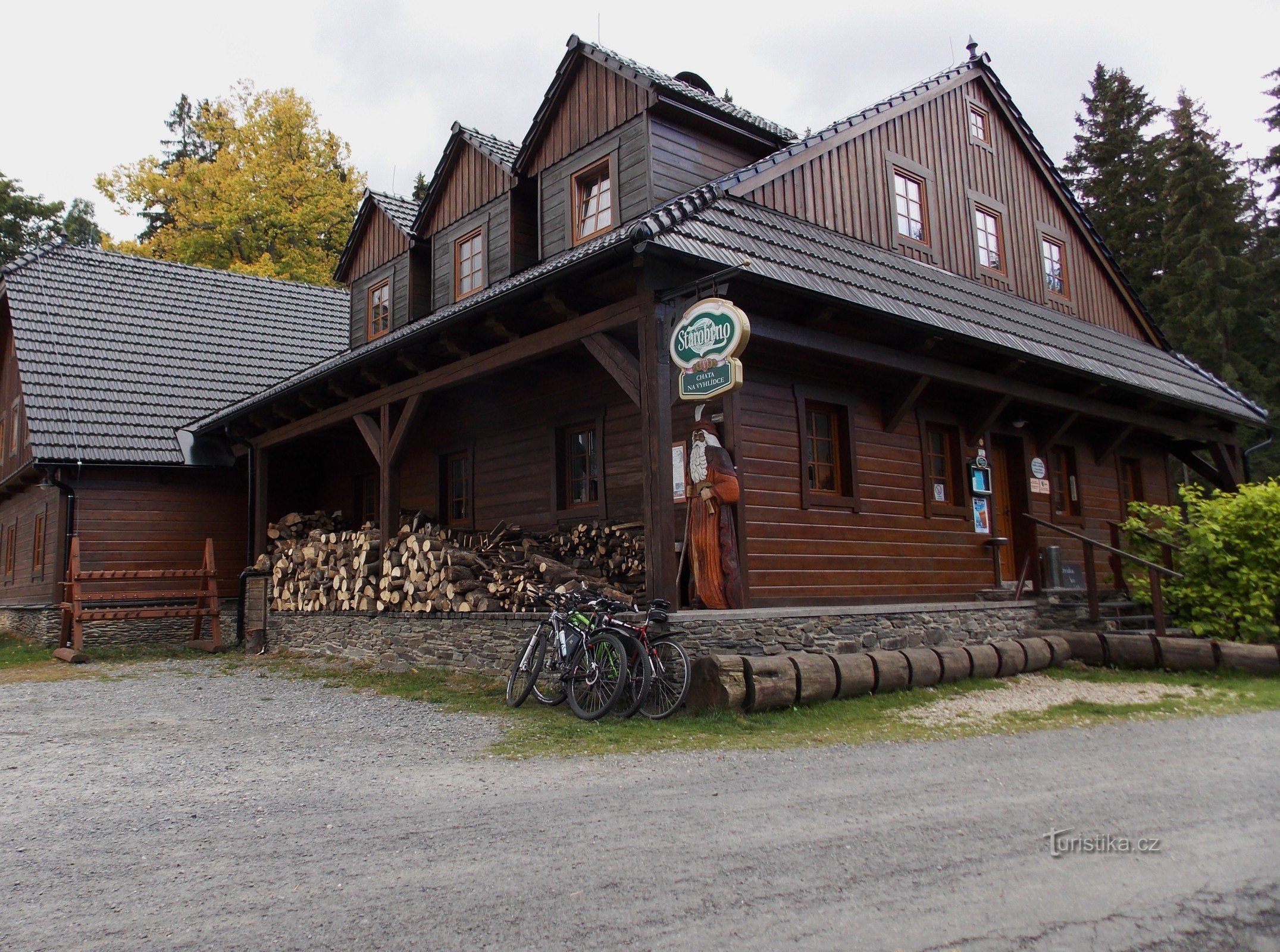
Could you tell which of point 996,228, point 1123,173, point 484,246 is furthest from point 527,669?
point 1123,173

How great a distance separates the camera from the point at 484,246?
14.9 meters

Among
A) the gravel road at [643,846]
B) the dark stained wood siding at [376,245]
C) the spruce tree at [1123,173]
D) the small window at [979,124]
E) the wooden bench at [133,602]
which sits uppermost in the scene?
the spruce tree at [1123,173]

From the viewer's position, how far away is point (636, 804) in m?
5.19

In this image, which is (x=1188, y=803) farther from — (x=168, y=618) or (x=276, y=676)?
(x=168, y=618)

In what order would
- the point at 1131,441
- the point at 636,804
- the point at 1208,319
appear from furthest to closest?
1. the point at 1208,319
2. the point at 1131,441
3. the point at 636,804

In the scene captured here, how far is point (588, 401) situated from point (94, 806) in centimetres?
843

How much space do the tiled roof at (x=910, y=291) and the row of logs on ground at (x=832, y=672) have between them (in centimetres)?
366

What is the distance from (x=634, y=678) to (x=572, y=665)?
670mm

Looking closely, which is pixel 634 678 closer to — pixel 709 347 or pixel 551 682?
pixel 551 682

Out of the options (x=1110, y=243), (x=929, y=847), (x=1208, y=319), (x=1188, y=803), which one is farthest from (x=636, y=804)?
(x=1110, y=243)

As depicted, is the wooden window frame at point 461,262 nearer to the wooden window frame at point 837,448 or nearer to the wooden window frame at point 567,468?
the wooden window frame at point 567,468

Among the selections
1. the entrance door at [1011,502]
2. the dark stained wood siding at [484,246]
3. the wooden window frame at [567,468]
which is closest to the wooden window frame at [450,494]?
the wooden window frame at [567,468]

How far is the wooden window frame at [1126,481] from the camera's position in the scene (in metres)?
17.4

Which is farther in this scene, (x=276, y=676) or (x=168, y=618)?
(x=168, y=618)
